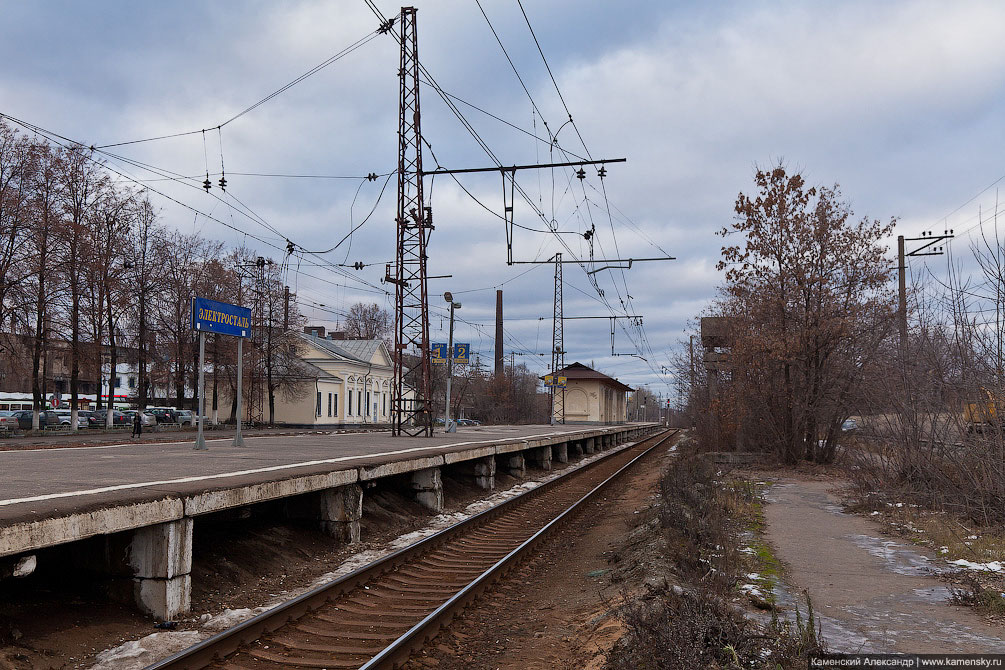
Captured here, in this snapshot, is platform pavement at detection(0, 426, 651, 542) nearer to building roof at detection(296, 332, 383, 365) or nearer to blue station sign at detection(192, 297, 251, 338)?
blue station sign at detection(192, 297, 251, 338)

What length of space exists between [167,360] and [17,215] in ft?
43.6

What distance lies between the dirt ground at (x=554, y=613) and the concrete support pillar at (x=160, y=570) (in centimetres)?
238

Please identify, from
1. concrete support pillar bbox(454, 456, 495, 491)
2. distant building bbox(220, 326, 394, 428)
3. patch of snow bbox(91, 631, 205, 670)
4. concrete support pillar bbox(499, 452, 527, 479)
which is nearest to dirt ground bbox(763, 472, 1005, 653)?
patch of snow bbox(91, 631, 205, 670)

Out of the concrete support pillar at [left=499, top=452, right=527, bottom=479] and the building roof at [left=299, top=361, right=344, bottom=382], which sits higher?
the building roof at [left=299, top=361, right=344, bottom=382]

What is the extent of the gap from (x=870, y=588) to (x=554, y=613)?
3.18 metres

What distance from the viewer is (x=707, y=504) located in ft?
39.9

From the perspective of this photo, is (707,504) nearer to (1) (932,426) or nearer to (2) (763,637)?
(1) (932,426)

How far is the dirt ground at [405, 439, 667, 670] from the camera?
271 inches

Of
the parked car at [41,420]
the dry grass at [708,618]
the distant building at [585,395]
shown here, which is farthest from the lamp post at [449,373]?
the distant building at [585,395]

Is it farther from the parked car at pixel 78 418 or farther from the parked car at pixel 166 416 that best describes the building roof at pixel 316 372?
the parked car at pixel 78 418

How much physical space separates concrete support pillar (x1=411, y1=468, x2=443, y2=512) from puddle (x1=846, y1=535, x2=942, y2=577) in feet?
24.1

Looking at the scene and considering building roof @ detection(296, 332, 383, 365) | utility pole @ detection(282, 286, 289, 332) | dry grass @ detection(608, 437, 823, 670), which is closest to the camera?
dry grass @ detection(608, 437, 823, 670)

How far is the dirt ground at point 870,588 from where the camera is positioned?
5.97 m

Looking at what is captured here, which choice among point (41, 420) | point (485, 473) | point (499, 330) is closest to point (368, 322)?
point (499, 330)
